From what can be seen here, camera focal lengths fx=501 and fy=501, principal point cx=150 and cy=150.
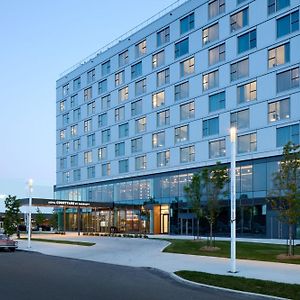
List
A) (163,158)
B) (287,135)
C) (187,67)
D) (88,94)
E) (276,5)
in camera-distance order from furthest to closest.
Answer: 1. (88,94)
2. (163,158)
3. (187,67)
4. (276,5)
5. (287,135)

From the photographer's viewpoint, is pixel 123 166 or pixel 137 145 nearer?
pixel 137 145

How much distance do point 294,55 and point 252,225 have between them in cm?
1557

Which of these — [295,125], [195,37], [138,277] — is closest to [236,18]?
[195,37]

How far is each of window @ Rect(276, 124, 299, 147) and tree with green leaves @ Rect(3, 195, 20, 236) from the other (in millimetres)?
26558

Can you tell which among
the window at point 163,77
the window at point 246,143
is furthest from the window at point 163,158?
the window at point 246,143

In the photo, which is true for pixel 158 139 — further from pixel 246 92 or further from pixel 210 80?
pixel 246 92

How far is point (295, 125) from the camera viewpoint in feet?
139

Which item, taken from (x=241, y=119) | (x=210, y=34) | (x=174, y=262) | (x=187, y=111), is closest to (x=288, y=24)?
(x=241, y=119)

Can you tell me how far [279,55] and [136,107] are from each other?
23.0 meters

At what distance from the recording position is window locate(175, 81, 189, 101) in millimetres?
54722

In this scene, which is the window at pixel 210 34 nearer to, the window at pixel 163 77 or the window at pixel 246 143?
the window at pixel 163 77

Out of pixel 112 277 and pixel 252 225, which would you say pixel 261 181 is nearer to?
pixel 252 225

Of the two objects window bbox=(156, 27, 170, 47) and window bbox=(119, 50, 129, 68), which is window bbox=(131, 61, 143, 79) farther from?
window bbox=(156, 27, 170, 47)

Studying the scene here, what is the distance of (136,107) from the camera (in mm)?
62938
